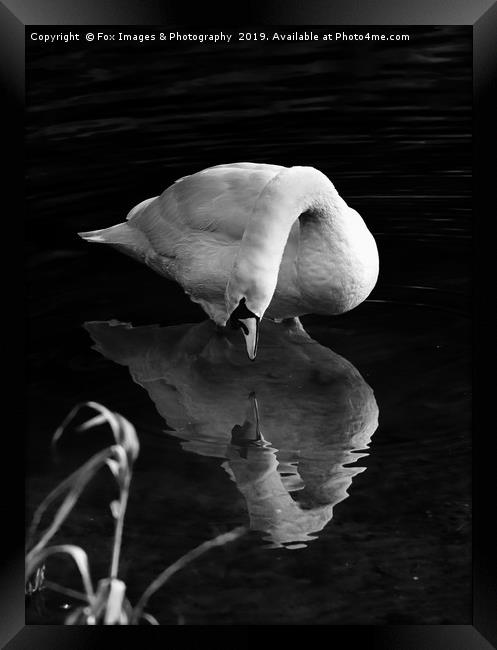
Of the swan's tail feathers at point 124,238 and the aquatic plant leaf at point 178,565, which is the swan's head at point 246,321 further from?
the swan's tail feathers at point 124,238

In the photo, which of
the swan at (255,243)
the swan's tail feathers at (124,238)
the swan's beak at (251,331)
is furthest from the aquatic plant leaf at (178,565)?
the swan's tail feathers at (124,238)

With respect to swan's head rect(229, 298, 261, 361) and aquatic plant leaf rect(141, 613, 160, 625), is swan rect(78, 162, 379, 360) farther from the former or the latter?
aquatic plant leaf rect(141, 613, 160, 625)

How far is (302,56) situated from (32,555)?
1.88 m

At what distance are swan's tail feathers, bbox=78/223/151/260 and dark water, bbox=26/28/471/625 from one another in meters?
0.07

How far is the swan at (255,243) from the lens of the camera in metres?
4.25

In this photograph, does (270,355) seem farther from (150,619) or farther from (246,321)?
(150,619)

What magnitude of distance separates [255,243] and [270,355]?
92 centimetres

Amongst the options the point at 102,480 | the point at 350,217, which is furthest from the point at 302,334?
the point at 102,480

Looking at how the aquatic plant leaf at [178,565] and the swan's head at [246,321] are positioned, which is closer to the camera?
the aquatic plant leaf at [178,565]

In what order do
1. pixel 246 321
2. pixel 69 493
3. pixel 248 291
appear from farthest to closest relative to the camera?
pixel 246 321 < pixel 248 291 < pixel 69 493

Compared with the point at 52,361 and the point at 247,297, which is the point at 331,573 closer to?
the point at 247,297

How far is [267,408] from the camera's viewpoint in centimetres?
455

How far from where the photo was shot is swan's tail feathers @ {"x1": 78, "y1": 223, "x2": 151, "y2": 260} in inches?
233

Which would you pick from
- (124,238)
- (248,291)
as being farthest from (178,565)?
(124,238)
